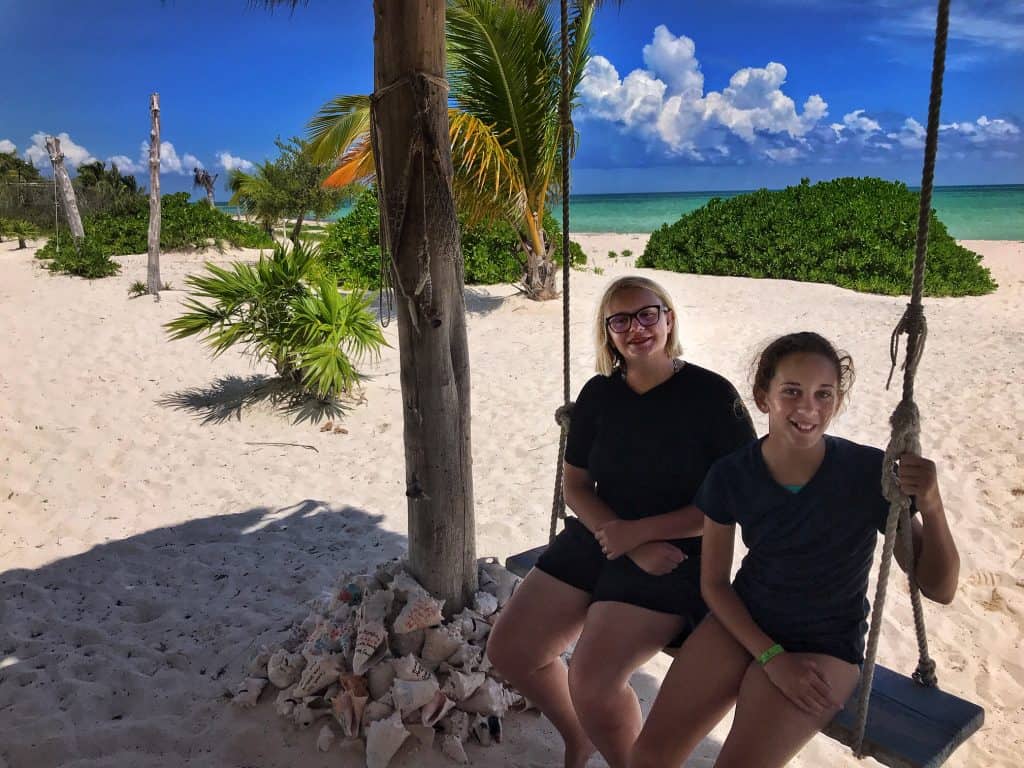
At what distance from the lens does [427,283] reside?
2238 millimetres

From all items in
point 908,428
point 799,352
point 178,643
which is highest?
point 799,352

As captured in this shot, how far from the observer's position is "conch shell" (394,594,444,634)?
2.32m

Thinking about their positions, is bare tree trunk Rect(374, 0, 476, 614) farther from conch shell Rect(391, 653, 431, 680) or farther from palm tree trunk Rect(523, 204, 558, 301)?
palm tree trunk Rect(523, 204, 558, 301)

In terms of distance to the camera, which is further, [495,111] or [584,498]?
[495,111]

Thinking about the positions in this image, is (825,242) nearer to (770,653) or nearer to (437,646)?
(437,646)

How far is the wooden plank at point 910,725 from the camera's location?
1496mm

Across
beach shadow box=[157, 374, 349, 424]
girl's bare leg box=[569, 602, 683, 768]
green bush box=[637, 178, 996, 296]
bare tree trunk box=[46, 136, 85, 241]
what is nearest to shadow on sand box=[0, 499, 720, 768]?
girl's bare leg box=[569, 602, 683, 768]

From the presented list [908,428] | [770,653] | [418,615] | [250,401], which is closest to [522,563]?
[418,615]

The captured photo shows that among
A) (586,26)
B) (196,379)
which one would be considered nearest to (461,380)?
(196,379)

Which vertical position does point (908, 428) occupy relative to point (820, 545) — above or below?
above

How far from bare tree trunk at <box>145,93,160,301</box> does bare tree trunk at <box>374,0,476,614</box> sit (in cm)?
911

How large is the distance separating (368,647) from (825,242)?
43.1 ft

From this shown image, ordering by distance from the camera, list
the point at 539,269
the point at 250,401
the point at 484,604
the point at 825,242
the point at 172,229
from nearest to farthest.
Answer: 1. the point at 484,604
2. the point at 250,401
3. the point at 539,269
4. the point at 825,242
5. the point at 172,229

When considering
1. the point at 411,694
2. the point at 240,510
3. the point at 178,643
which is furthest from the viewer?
the point at 240,510
